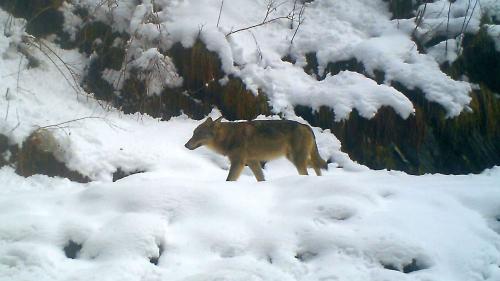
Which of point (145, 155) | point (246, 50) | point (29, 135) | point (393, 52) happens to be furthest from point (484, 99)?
point (29, 135)

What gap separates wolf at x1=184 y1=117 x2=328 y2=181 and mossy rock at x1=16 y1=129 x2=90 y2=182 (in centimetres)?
194

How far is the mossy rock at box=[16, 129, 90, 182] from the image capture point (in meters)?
7.66

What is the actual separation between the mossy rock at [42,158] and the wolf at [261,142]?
1.94m

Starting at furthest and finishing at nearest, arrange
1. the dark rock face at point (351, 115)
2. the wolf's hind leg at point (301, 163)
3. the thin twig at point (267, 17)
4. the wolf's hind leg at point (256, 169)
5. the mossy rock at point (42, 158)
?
the thin twig at point (267, 17) → the dark rock face at point (351, 115) → the wolf's hind leg at point (256, 169) → the wolf's hind leg at point (301, 163) → the mossy rock at point (42, 158)

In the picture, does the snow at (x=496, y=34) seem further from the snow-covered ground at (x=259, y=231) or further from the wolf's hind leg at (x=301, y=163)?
the snow-covered ground at (x=259, y=231)

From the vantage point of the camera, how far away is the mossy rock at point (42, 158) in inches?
302

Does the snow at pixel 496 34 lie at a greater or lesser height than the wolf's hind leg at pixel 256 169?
greater

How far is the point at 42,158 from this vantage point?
7.80 meters

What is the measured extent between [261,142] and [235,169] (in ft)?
2.11

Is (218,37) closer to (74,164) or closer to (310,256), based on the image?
(74,164)

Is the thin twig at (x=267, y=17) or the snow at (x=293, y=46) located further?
the thin twig at (x=267, y=17)

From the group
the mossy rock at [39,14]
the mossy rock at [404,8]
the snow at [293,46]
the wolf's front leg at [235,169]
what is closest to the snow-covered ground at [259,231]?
the wolf's front leg at [235,169]

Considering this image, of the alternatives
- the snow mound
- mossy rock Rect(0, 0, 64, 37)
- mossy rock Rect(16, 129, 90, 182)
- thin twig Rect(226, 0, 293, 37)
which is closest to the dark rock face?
mossy rock Rect(0, 0, 64, 37)

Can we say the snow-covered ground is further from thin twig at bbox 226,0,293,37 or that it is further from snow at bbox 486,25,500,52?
snow at bbox 486,25,500,52
